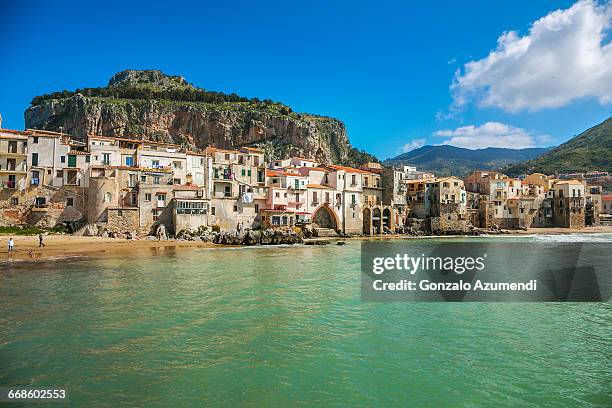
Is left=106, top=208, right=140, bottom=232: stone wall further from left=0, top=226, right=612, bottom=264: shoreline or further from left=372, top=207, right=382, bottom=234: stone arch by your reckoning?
left=372, top=207, right=382, bottom=234: stone arch

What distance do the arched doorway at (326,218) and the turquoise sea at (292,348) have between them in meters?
38.0

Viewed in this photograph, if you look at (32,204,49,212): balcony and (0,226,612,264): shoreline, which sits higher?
(32,204,49,212): balcony

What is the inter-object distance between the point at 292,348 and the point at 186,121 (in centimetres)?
9260

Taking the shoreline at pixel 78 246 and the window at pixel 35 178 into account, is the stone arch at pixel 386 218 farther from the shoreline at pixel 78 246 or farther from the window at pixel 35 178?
the window at pixel 35 178

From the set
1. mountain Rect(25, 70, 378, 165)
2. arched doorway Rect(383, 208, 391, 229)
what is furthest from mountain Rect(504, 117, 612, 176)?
arched doorway Rect(383, 208, 391, 229)

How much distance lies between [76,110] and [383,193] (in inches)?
2724

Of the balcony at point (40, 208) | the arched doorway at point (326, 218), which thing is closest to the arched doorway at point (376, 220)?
the arched doorway at point (326, 218)

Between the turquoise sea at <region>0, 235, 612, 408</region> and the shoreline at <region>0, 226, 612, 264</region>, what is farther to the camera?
the shoreline at <region>0, 226, 612, 264</region>

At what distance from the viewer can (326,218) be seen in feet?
189

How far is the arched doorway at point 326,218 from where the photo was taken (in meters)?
56.6

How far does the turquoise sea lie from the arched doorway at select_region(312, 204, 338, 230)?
37971 mm

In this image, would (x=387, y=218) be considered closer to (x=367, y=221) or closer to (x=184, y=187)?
(x=367, y=221)

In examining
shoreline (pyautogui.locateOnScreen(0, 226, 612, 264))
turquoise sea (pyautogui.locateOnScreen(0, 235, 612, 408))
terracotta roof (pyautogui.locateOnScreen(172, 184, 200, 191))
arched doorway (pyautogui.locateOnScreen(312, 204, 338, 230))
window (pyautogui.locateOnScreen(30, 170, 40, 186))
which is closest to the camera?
turquoise sea (pyautogui.locateOnScreen(0, 235, 612, 408))

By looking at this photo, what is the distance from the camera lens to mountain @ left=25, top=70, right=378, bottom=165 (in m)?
89.2
